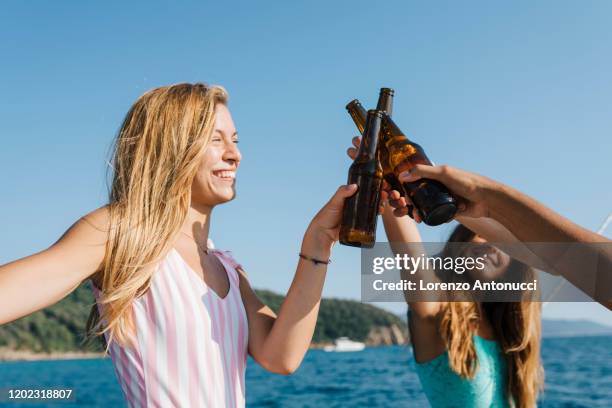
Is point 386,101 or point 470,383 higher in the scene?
point 386,101

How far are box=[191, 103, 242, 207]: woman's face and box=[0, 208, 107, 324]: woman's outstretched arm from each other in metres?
0.40

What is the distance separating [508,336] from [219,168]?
1.98 meters

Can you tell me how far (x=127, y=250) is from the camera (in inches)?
83.7

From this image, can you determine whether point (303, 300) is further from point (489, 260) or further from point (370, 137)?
point (489, 260)

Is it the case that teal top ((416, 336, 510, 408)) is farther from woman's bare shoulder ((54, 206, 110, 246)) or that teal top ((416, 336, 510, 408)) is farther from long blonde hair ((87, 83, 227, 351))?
woman's bare shoulder ((54, 206, 110, 246))

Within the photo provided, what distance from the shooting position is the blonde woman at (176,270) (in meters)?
Answer: 2.10

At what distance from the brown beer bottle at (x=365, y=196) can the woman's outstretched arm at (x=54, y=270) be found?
31.4 inches

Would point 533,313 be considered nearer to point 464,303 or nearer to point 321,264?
point 464,303

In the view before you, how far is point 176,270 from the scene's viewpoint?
7.37 ft

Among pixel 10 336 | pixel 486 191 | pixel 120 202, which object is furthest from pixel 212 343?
pixel 10 336

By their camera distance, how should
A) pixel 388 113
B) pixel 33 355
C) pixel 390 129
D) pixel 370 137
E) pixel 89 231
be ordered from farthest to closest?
pixel 33 355
pixel 390 129
pixel 388 113
pixel 370 137
pixel 89 231

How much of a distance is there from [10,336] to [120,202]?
89.4 meters

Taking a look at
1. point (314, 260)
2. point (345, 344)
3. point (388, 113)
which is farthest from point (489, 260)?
point (345, 344)

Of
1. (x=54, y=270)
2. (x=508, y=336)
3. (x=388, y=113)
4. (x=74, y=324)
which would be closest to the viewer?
(x=54, y=270)
